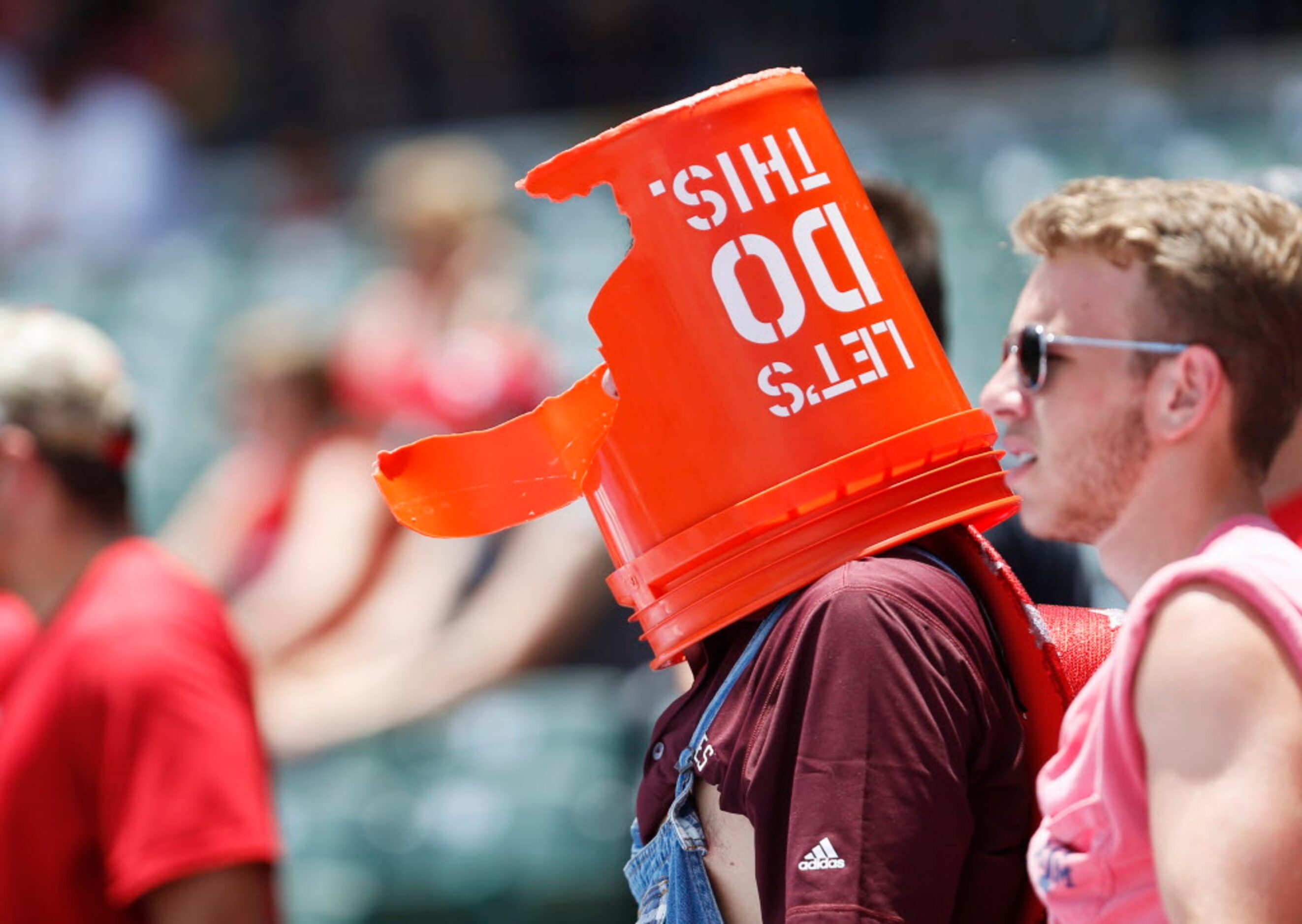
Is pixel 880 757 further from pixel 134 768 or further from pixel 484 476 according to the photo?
pixel 134 768

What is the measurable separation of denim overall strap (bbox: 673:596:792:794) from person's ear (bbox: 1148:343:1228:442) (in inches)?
15.9

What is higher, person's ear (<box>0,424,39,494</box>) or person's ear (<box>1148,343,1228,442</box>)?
person's ear (<box>0,424,39,494</box>)

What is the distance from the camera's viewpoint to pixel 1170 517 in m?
1.49

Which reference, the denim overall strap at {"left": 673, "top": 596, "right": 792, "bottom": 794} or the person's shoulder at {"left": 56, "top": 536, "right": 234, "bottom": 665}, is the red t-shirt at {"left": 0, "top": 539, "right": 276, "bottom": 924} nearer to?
the person's shoulder at {"left": 56, "top": 536, "right": 234, "bottom": 665}

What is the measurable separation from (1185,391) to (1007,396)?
24 centimetres

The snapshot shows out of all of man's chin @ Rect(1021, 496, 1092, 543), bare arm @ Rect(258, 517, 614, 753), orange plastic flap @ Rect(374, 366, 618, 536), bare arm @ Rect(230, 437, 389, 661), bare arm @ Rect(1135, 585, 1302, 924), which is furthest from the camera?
bare arm @ Rect(230, 437, 389, 661)

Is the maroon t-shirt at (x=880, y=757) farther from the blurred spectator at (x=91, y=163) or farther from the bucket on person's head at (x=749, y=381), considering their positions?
the blurred spectator at (x=91, y=163)

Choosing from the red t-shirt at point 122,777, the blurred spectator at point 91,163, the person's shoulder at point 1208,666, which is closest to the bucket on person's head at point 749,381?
the person's shoulder at point 1208,666


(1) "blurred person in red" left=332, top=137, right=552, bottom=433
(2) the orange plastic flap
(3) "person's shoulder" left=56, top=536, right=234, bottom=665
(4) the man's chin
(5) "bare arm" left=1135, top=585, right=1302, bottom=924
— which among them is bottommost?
(5) "bare arm" left=1135, top=585, right=1302, bottom=924

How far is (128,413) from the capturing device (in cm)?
274

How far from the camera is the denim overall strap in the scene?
164cm

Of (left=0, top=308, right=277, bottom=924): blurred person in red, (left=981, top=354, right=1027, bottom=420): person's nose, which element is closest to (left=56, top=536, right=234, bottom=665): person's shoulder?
(left=0, top=308, right=277, bottom=924): blurred person in red

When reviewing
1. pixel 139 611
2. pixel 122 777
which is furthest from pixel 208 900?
pixel 139 611

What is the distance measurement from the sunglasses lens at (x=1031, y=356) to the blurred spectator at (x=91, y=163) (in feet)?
24.2
